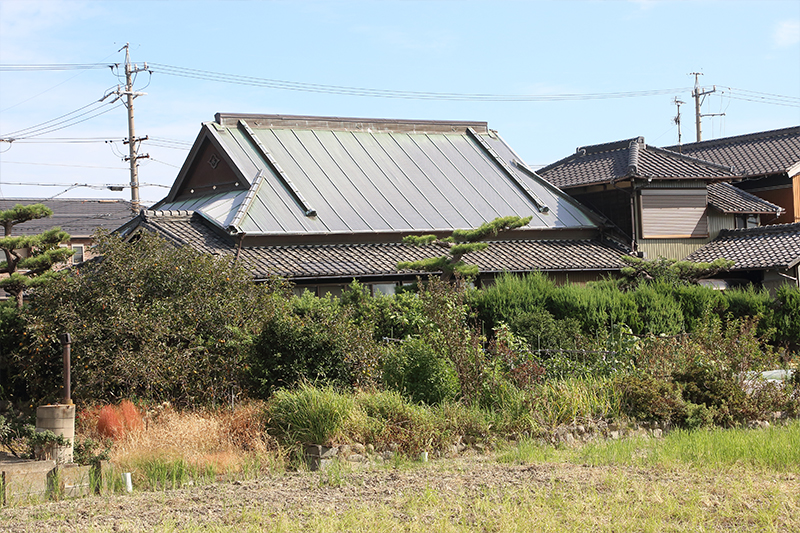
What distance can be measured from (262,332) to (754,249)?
1879 cm

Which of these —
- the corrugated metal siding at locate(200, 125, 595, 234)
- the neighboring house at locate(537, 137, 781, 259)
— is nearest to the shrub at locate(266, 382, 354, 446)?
the corrugated metal siding at locate(200, 125, 595, 234)

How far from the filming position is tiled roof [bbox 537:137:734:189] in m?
26.6

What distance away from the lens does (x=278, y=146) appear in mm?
25078

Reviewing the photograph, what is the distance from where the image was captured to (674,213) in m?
26.8

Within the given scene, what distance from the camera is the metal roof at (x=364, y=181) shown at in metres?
22.5

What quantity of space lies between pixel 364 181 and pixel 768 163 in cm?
1799

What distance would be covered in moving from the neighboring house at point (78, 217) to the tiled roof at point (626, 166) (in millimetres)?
21603

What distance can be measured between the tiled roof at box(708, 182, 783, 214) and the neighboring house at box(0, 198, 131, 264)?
86.5 feet

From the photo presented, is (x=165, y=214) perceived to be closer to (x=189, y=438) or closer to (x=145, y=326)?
(x=145, y=326)

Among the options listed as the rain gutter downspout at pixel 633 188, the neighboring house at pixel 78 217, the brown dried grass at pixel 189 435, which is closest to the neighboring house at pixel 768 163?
the rain gutter downspout at pixel 633 188

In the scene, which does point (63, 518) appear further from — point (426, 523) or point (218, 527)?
point (426, 523)

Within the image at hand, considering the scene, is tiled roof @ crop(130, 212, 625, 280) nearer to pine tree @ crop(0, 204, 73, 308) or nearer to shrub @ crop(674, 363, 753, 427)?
pine tree @ crop(0, 204, 73, 308)

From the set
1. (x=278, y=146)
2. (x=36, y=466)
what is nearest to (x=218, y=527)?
(x=36, y=466)

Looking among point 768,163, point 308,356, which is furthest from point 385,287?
Result: point 768,163
